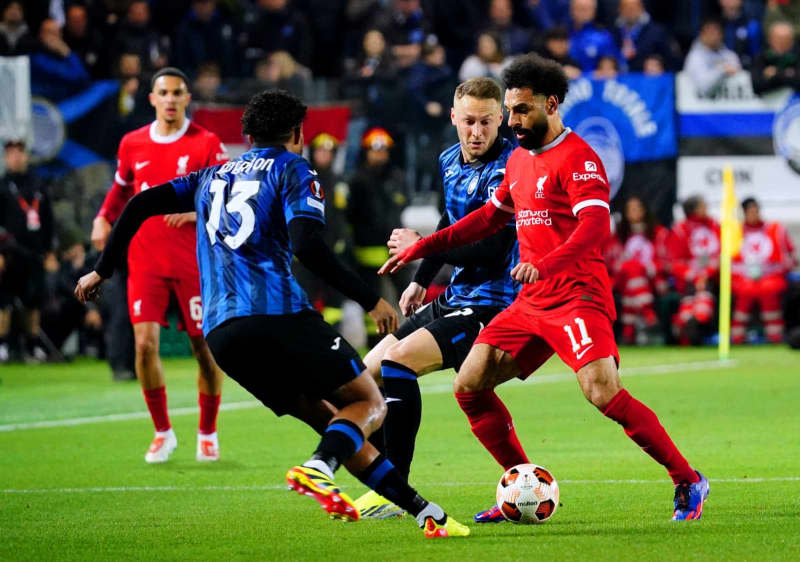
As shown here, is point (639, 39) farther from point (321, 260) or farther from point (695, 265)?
point (321, 260)

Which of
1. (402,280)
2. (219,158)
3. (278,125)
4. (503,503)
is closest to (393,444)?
(503,503)

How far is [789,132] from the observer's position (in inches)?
790

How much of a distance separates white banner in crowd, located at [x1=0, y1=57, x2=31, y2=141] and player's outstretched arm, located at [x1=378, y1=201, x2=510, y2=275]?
11.4m

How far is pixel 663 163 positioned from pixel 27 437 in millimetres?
11140

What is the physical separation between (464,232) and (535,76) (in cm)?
89

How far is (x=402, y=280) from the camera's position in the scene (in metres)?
19.2

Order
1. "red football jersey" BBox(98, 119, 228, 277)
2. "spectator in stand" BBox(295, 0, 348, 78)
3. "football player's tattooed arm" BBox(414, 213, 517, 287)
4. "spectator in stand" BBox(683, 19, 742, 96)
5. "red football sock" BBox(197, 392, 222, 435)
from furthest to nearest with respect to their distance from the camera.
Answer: "spectator in stand" BBox(295, 0, 348, 78), "spectator in stand" BBox(683, 19, 742, 96), "red football jersey" BBox(98, 119, 228, 277), "red football sock" BBox(197, 392, 222, 435), "football player's tattooed arm" BBox(414, 213, 517, 287)

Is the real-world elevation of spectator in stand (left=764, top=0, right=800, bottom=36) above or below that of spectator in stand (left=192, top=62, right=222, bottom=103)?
above

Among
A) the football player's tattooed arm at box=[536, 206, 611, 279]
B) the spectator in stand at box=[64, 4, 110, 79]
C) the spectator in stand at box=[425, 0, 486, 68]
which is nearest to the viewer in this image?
the football player's tattooed arm at box=[536, 206, 611, 279]

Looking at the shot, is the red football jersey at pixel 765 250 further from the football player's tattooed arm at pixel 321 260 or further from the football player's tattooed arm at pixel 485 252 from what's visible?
the football player's tattooed arm at pixel 321 260

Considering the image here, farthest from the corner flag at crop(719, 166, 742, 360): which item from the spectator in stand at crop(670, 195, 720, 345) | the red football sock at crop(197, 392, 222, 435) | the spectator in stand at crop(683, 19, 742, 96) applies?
the red football sock at crop(197, 392, 222, 435)

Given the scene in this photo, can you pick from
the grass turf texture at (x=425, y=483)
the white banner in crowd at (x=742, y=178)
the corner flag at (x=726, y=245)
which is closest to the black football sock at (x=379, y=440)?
the grass turf texture at (x=425, y=483)

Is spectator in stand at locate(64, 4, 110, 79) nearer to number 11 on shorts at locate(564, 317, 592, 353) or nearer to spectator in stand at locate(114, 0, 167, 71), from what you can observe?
spectator in stand at locate(114, 0, 167, 71)

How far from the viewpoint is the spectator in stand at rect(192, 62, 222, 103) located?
742 inches
